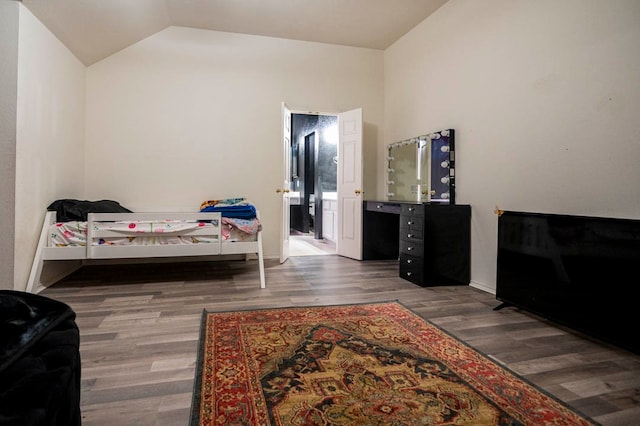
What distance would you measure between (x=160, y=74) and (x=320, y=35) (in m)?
1.98

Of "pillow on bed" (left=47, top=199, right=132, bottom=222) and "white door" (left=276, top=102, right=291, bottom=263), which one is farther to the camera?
"white door" (left=276, top=102, right=291, bottom=263)

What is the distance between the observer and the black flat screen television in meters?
1.89

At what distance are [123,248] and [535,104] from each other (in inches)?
137

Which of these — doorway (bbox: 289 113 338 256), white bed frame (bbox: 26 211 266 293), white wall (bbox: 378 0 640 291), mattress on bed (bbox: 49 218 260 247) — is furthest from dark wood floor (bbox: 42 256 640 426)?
doorway (bbox: 289 113 338 256)


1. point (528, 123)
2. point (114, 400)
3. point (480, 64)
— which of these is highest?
point (480, 64)

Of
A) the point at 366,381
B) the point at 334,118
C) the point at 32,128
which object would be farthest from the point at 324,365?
the point at 334,118

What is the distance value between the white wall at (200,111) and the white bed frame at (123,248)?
42.8 inches

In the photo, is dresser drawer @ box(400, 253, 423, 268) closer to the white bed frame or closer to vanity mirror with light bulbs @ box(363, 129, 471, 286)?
vanity mirror with light bulbs @ box(363, 129, 471, 286)

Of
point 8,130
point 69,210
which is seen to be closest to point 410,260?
point 69,210

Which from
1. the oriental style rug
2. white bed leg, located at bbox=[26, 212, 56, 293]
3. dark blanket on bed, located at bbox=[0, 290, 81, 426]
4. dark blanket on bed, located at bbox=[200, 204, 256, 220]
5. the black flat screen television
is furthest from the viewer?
dark blanket on bed, located at bbox=[200, 204, 256, 220]

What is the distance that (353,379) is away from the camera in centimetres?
165

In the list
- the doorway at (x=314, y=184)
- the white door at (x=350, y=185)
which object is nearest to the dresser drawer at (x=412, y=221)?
the white door at (x=350, y=185)

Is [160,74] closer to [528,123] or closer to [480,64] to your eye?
[480,64]

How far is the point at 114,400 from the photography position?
1479mm
